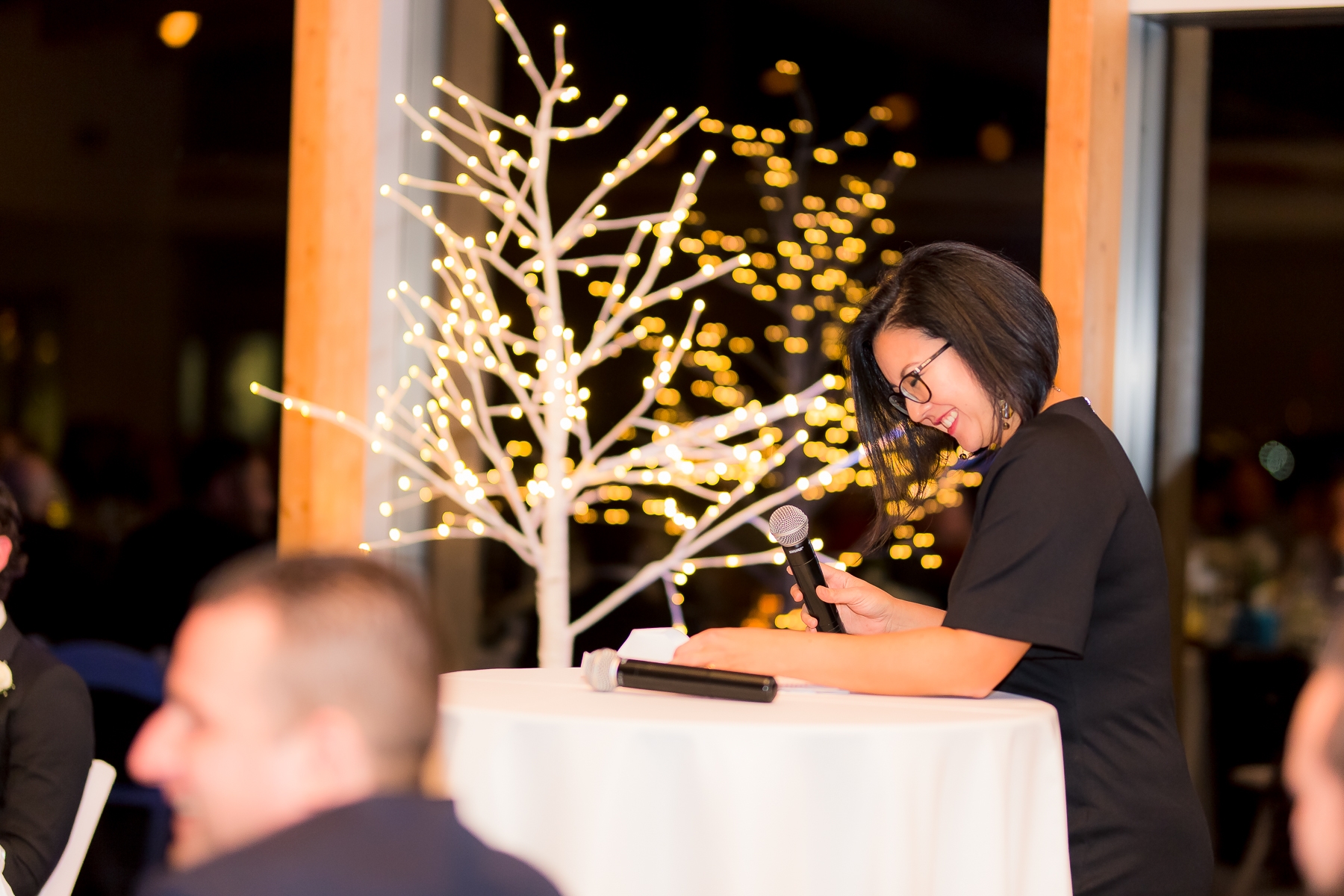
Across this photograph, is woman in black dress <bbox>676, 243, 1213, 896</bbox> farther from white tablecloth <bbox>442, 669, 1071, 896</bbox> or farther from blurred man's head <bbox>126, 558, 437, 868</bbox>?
blurred man's head <bbox>126, 558, 437, 868</bbox>

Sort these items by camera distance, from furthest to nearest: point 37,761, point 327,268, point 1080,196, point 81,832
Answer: point 327,268, point 1080,196, point 81,832, point 37,761

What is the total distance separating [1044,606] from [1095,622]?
0.38 feet

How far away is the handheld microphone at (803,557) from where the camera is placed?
162 centimetres

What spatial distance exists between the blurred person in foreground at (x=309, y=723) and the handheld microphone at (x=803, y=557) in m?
0.82

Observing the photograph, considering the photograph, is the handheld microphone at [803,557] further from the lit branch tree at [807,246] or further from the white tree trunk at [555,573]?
the lit branch tree at [807,246]

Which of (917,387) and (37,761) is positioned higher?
(917,387)

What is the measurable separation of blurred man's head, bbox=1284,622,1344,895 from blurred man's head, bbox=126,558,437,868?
556 mm

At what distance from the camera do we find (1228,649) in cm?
313

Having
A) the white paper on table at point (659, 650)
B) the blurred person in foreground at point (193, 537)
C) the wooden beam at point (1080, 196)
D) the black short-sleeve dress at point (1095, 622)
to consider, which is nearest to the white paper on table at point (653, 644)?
the white paper on table at point (659, 650)

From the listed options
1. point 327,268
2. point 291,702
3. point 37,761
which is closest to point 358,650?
point 291,702

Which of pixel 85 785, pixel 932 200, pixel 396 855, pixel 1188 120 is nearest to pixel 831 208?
pixel 932 200

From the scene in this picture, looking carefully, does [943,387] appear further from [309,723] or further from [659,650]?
[309,723]

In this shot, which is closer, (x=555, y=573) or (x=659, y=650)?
(x=659, y=650)

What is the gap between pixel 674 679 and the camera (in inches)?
59.7
